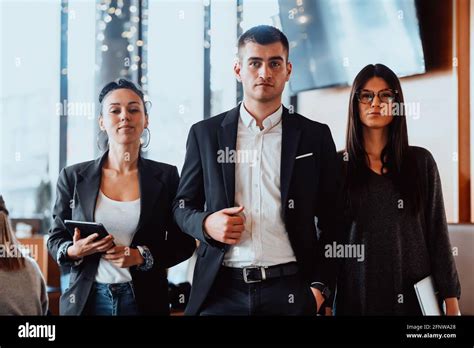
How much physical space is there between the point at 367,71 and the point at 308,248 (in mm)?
670

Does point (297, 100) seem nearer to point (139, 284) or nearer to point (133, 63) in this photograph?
point (133, 63)

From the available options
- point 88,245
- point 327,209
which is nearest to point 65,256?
point 88,245

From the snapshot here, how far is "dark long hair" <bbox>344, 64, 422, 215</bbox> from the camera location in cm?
205

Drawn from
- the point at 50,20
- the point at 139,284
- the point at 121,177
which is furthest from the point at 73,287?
the point at 50,20

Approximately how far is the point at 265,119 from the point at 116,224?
0.64 metres

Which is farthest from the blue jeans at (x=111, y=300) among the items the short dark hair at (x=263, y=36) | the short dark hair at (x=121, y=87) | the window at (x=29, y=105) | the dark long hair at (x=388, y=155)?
the short dark hair at (x=263, y=36)

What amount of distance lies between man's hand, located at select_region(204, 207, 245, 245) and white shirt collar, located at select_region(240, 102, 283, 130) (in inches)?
12.1

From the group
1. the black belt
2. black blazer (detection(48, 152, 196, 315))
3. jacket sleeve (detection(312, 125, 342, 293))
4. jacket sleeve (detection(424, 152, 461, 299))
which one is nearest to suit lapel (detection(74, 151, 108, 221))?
black blazer (detection(48, 152, 196, 315))

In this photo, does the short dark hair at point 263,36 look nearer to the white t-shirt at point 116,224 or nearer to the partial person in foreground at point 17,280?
the white t-shirt at point 116,224

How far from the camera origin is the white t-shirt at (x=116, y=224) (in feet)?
6.64

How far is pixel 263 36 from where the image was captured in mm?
2059

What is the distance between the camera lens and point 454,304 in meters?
2.06

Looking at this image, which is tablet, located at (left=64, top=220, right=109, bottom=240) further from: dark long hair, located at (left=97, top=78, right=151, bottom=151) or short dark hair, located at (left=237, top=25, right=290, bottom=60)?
short dark hair, located at (left=237, top=25, right=290, bottom=60)

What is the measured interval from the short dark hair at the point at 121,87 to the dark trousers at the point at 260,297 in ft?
2.23
